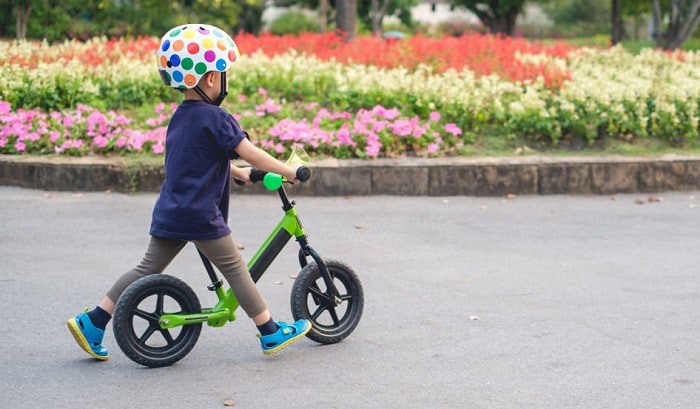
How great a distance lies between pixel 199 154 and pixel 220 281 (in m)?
0.69

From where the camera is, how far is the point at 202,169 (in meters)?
4.89

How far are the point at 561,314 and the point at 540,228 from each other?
2564 millimetres

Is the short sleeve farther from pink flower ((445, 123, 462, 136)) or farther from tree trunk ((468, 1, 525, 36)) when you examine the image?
tree trunk ((468, 1, 525, 36))

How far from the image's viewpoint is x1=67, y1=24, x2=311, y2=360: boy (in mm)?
4840

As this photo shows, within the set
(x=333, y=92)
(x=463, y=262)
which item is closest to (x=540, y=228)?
(x=463, y=262)

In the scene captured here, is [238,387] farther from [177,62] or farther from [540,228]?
[540,228]

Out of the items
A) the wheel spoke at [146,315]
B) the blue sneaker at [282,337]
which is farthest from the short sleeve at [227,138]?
the blue sneaker at [282,337]

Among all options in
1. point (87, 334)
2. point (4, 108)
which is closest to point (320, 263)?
point (87, 334)

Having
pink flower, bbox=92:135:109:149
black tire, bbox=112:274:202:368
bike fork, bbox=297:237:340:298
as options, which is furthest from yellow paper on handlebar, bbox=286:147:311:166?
pink flower, bbox=92:135:109:149

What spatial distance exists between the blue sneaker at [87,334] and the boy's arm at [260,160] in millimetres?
1036

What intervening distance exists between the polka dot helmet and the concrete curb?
4788mm

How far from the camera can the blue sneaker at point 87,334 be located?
5.04 m

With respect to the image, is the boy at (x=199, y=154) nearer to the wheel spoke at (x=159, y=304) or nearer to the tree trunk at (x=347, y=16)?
the wheel spoke at (x=159, y=304)

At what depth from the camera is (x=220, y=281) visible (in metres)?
5.27
